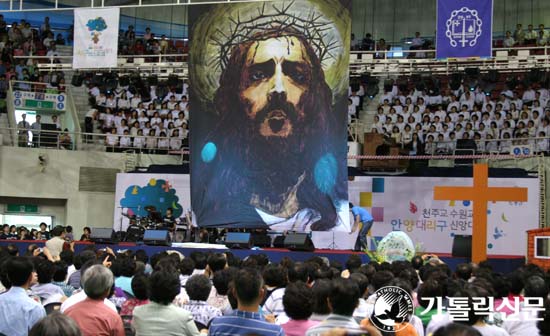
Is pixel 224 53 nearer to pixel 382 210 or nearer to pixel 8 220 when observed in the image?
pixel 382 210

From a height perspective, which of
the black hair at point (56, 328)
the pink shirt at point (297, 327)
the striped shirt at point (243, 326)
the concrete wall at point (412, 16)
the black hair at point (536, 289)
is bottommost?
the pink shirt at point (297, 327)

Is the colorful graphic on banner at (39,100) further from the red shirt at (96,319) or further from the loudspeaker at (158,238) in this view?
the red shirt at (96,319)

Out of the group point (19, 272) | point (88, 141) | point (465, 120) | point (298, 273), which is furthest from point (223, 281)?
point (88, 141)

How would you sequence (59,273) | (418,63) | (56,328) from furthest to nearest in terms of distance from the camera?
(418,63), (59,273), (56,328)

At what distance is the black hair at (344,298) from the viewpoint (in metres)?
4.56

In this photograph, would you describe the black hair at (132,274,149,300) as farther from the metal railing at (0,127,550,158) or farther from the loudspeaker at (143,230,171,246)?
the metal railing at (0,127,550,158)

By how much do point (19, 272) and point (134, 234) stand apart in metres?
13.6

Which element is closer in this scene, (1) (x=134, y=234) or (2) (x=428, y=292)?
(2) (x=428, y=292)

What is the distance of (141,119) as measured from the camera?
24688 mm

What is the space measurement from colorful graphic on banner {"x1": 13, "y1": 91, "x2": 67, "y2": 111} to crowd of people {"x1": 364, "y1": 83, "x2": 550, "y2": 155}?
954 centimetres

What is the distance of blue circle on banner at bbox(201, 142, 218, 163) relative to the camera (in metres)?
19.0

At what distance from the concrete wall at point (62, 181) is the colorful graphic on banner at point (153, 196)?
1904mm

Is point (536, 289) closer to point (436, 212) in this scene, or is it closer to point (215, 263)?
point (215, 263)

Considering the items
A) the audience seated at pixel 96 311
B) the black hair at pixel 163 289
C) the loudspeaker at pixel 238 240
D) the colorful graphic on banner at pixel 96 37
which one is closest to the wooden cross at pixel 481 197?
the loudspeaker at pixel 238 240
